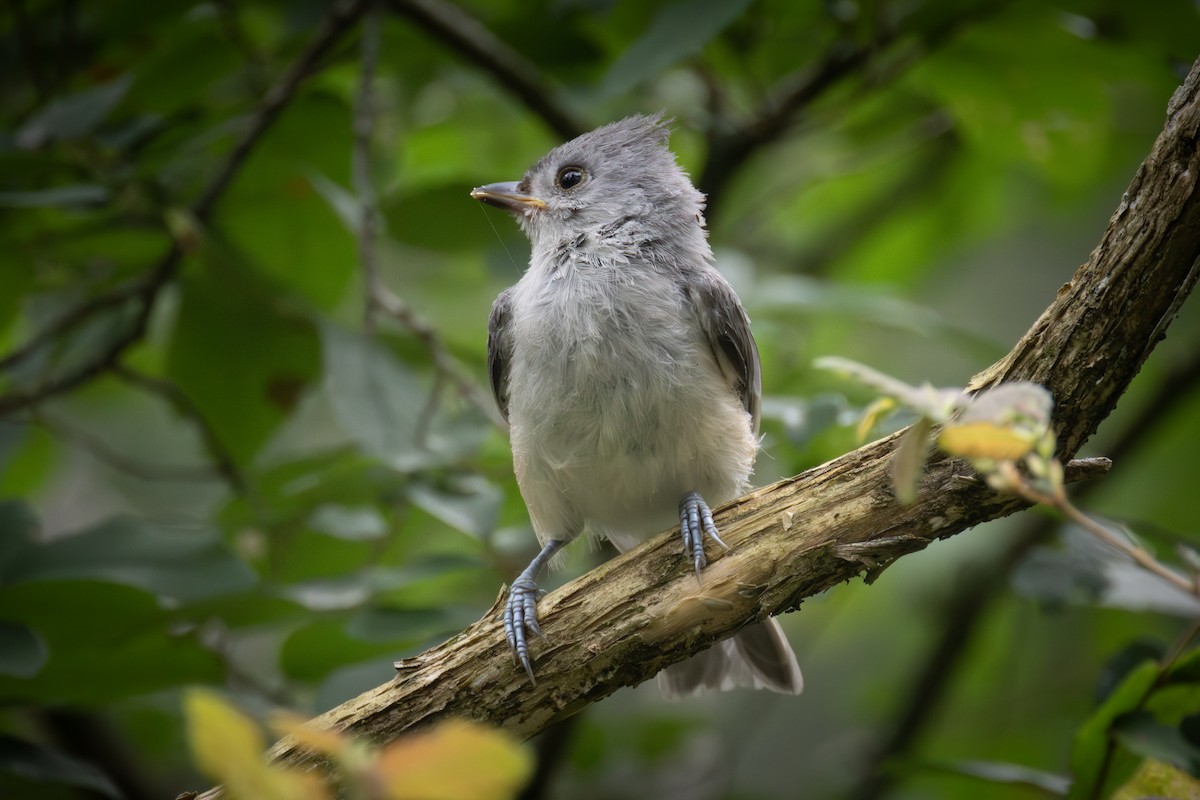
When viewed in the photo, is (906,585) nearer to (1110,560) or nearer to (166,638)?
(1110,560)

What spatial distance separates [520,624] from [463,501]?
0.84 meters

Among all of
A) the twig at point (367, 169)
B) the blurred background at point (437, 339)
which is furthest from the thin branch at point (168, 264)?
the twig at point (367, 169)

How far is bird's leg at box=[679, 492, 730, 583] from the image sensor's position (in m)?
2.79

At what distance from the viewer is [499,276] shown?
14.0 ft

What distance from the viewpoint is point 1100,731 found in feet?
9.60

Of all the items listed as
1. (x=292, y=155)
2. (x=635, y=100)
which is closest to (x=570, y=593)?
(x=292, y=155)

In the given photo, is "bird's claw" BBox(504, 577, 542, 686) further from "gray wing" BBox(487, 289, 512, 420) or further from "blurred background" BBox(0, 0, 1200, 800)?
"gray wing" BBox(487, 289, 512, 420)

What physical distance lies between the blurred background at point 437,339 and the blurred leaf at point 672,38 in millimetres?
14

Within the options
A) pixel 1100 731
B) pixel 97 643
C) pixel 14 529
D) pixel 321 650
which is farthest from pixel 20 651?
pixel 1100 731

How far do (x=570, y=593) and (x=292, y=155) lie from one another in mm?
2365

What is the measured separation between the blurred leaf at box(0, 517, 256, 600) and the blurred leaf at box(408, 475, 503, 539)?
608mm

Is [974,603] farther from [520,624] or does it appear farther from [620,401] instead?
[520,624]

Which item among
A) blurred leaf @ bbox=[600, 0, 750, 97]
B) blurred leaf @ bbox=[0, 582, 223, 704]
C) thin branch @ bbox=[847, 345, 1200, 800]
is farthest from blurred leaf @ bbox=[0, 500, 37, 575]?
thin branch @ bbox=[847, 345, 1200, 800]

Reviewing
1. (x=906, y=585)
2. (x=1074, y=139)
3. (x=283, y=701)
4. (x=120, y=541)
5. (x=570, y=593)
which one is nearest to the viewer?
(x=570, y=593)
